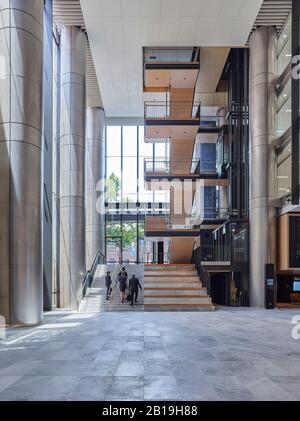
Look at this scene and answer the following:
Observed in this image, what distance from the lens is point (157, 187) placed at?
2894cm

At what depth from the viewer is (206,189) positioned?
32594mm

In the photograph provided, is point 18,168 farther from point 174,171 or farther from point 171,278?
point 174,171

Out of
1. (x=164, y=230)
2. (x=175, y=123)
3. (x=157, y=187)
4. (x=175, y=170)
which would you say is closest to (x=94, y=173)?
(x=157, y=187)

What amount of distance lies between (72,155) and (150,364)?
56.2ft

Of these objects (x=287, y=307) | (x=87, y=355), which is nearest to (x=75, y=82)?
(x=287, y=307)

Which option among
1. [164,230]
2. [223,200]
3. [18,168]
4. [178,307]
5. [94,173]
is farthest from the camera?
[94,173]

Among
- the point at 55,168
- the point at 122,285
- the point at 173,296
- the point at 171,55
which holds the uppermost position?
the point at 171,55

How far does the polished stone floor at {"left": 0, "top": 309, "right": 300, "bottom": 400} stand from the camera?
5.85 meters

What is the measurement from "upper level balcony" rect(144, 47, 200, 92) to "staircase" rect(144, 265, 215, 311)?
10156 mm

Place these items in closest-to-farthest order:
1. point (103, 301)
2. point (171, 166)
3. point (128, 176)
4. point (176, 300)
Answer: point (176, 300)
point (103, 301)
point (171, 166)
point (128, 176)

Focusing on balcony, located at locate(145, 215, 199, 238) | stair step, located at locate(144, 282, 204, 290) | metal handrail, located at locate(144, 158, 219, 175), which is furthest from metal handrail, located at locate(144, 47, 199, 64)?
stair step, located at locate(144, 282, 204, 290)

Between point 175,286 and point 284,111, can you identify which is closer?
point 175,286

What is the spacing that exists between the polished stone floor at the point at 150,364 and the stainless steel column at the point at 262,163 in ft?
32.5
